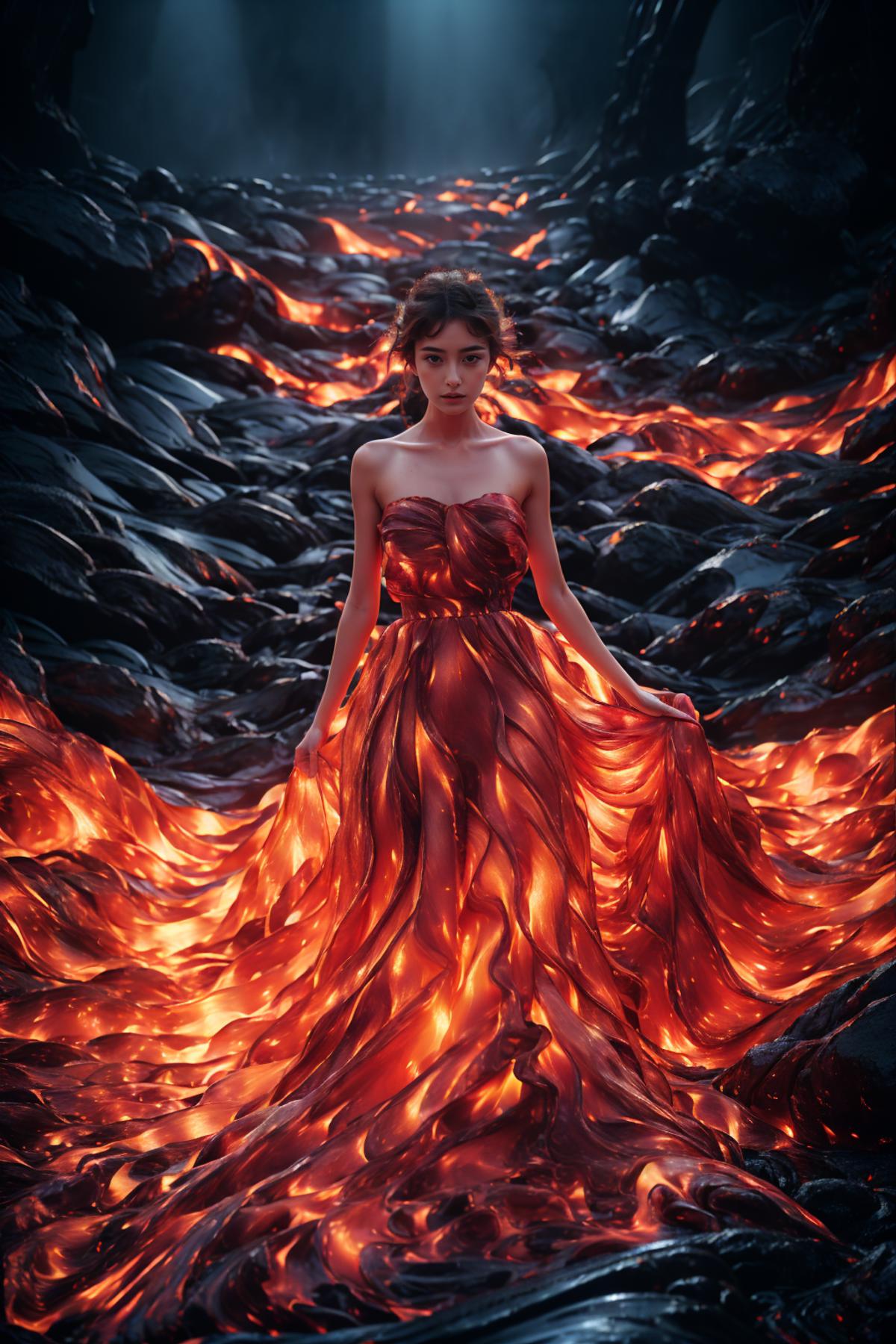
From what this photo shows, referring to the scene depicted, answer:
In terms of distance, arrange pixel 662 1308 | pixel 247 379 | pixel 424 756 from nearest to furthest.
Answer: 1. pixel 662 1308
2. pixel 424 756
3. pixel 247 379

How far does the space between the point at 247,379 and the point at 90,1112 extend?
6307 millimetres

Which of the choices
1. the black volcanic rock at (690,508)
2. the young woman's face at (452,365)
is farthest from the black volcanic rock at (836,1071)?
the black volcanic rock at (690,508)

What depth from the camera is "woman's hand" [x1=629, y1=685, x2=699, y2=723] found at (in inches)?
102

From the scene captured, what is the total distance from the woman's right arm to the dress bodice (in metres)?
0.16

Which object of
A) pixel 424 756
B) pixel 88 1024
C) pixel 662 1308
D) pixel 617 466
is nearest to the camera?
pixel 662 1308

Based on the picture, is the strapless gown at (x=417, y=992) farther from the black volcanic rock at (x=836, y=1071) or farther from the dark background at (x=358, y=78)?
the dark background at (x=358, y=78)

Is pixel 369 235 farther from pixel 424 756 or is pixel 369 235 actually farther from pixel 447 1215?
pixel 447 1215

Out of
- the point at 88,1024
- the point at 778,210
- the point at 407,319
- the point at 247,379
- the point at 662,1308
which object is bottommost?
the point at 662,1308

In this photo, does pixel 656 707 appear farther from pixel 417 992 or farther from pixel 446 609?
pixel 417 992

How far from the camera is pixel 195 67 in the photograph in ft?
28.3

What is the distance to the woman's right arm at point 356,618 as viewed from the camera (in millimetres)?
2494

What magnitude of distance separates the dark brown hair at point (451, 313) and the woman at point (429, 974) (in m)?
0.01

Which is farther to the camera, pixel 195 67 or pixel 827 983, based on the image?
pixel 195 67

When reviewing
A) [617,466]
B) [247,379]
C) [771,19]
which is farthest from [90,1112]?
[771,19]
